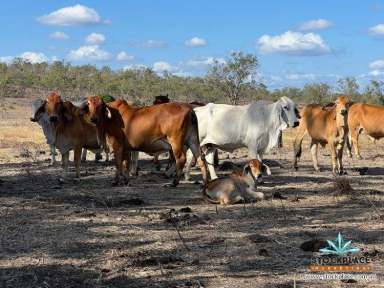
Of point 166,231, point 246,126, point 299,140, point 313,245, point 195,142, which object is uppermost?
point 246,126

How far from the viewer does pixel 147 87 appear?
67688 mm

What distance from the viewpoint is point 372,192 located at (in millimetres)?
11047

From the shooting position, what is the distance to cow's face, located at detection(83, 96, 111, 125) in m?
11.5

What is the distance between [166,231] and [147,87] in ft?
199

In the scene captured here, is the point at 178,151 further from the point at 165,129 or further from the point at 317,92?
the point at 317,92

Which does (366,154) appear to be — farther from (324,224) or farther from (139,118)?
(324,224)

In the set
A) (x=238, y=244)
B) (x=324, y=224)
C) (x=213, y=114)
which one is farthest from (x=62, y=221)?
(x=213, y=114)

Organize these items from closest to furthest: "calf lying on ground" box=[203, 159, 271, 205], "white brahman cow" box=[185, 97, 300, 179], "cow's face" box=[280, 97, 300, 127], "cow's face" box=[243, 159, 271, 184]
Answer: "calf lying on ground" box=[203, 159, 271, 205] → "cow's face" box=[243, 159, 271, 184] → "white brahman cow" box=[185, 97, 300, 179] → "cow's face" box=[280, 97, 300, 127]

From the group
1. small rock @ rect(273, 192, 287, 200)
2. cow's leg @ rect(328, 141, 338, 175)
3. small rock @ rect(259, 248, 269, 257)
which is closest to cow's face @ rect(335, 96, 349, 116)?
cow's leg @ rect(328, 141, 338, 175)

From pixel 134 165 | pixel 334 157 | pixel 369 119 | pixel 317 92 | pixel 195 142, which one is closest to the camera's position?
pixel 195 142

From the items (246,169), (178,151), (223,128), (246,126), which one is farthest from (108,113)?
(246,169)

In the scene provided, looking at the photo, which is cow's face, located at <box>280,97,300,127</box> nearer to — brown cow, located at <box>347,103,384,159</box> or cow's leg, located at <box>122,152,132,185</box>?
cow's leg, located at <box>122,152,132,185</box>

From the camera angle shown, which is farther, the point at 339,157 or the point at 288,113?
the point at 339,157

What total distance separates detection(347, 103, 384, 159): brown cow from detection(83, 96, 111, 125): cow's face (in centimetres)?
955
